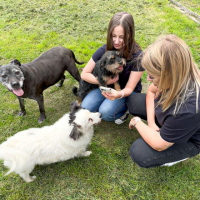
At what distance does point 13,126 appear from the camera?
320 centimetres

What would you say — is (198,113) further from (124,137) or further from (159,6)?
(159,6)

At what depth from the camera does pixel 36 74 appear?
3.05 metres

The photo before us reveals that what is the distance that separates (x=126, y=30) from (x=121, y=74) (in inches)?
33.5

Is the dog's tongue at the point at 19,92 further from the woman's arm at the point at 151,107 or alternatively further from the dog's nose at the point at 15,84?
the woman's arm at the point at 151,107

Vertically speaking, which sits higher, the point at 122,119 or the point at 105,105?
the point at 105,105

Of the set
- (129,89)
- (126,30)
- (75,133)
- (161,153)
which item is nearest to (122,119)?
(129,89)

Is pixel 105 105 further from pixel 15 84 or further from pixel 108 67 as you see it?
pixel 15 84

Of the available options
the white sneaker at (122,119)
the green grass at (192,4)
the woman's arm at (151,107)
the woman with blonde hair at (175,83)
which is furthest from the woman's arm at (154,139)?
the green grass at (192,4)

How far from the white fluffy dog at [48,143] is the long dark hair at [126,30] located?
4.04 feet

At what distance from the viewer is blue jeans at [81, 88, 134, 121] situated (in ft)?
9.39

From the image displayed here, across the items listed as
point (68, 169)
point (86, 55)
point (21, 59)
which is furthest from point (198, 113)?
point (21, 59)

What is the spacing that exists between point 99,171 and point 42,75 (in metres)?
2.13

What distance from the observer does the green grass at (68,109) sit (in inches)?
92.3

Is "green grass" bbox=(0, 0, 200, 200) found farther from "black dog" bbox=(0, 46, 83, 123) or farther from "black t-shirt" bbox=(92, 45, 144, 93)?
"black t-shirt" bbox=(92, 45, 144, 93)
